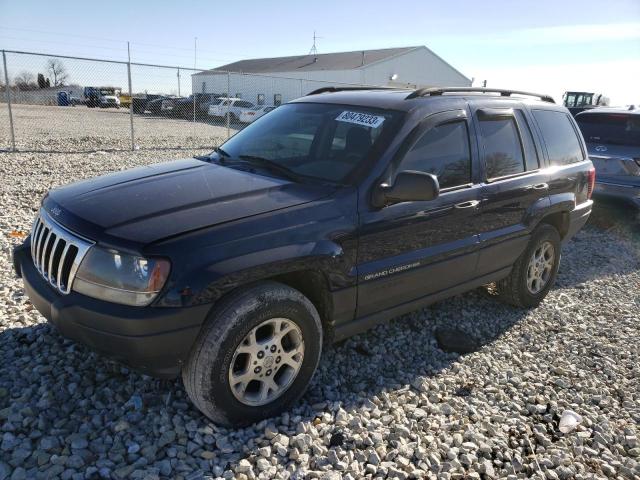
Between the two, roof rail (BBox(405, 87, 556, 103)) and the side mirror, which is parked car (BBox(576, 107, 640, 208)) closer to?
roof rail (BBox(405, 87, 556, 103))

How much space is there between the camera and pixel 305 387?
3041mm

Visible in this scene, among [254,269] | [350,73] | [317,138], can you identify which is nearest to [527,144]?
[317,138]

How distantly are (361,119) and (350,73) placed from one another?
120 feet

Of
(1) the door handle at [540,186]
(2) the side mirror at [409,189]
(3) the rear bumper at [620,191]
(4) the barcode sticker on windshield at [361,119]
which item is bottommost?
(3) the rear bumper at [620,191]

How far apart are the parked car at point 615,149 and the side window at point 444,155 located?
498cm

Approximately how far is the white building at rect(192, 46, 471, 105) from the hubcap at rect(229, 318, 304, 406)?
3052 centimetres

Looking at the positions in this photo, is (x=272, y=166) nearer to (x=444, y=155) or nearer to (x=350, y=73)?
(x=444, y=155)

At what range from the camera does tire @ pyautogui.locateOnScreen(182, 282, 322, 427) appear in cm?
255

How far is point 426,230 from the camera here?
340cm

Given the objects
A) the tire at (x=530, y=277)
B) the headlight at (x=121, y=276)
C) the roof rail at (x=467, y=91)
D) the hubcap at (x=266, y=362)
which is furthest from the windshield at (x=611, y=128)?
the headlight at (x=121, y=276)

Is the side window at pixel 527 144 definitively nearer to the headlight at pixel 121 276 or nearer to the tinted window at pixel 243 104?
the headlight at pixel 121 276

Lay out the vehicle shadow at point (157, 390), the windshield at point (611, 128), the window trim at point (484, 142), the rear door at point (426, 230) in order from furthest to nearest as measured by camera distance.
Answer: the windshield at point (611, 128)
the window trim at point (484, 142)
the rear door at point (426, 230)
the vehicle shadow at point (157, 390)

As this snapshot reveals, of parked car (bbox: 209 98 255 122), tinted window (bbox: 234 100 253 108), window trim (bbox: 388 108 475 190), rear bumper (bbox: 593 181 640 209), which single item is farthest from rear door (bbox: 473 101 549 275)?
tinted window (bbox: 234 100 253 108)

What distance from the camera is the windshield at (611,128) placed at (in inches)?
302
